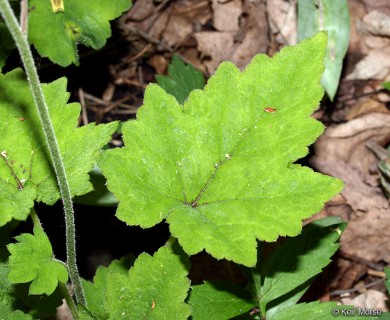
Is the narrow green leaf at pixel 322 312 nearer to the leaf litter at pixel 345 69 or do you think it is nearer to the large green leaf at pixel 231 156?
the large green leaf at pixel 231 156

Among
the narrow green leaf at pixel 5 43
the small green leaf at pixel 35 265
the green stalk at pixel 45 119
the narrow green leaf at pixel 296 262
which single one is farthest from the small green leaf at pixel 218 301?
the narrow green leaf at pixel 5 43

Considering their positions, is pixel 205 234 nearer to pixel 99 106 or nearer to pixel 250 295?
pixel 250 295

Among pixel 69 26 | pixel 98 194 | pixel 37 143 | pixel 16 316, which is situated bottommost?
pixel 16 316

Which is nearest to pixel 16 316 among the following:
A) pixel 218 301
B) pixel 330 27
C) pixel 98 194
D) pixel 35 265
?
pixel 35 265

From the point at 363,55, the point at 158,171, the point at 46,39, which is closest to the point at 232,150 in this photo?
the point at 158,171

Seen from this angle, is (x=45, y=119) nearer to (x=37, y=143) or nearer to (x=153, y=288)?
(x=37, y=143)

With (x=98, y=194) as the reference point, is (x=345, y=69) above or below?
below

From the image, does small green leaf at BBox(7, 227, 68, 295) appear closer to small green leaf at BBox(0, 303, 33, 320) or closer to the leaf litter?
small green leaf at BBox(0, 303, 33, 320)

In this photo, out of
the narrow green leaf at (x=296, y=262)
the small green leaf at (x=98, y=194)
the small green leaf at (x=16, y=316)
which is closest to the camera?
the small green leaf at (x=16, y=316)
